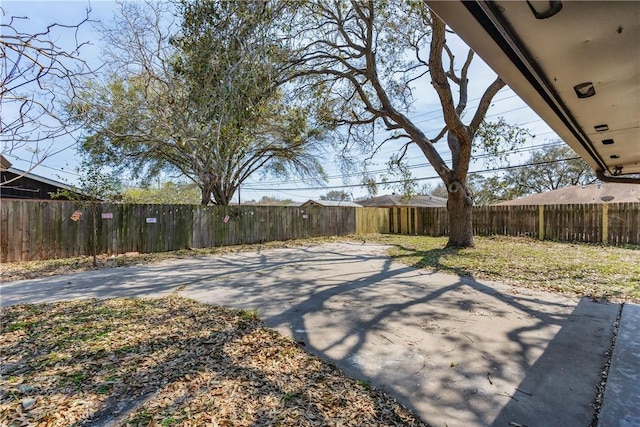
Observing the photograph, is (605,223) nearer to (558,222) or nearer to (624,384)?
(558,222)

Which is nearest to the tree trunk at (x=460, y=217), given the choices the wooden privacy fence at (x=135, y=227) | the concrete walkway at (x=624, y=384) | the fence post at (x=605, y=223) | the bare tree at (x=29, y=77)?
the fence post at (x=605, y=223)

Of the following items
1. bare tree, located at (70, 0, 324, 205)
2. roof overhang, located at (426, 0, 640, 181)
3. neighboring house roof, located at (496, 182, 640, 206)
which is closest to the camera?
roof overhang, located at (426, 0, 640, 181)

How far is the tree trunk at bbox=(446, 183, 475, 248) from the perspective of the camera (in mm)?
9039

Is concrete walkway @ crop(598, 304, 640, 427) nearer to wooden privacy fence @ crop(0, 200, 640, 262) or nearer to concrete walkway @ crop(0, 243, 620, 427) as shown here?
concrete walkway @ crop(0, 243, 620, 427)

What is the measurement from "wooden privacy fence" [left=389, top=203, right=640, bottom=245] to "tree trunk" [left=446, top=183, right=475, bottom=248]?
14.6ft

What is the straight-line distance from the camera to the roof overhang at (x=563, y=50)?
3.06 feet

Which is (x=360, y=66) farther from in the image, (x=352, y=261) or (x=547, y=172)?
(x=547, y=172)

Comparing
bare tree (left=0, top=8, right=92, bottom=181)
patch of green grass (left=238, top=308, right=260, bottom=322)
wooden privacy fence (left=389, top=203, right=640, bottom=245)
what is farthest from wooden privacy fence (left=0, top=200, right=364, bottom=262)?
wooden privacy fence (left=389, top=203, right=640, bottom=245)

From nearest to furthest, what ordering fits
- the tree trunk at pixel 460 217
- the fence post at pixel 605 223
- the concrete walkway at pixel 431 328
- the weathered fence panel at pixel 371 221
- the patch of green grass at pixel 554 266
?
the concrete walkway at pixel 431 328 → the patch of green grass at pixel 554 266 → the tree trunk at pixel 460 217 → the fence post at pixel 605 223 → the weathered fence panel at pixel 371 221

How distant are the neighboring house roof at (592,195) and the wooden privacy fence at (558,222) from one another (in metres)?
2.21

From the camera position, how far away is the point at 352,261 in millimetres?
7562

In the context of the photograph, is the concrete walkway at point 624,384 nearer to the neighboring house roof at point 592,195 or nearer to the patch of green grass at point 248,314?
the patch of green grass at point 248,314

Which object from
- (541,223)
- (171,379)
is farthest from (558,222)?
(171,379)

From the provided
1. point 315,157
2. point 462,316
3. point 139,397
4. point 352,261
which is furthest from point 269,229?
point 139,397
